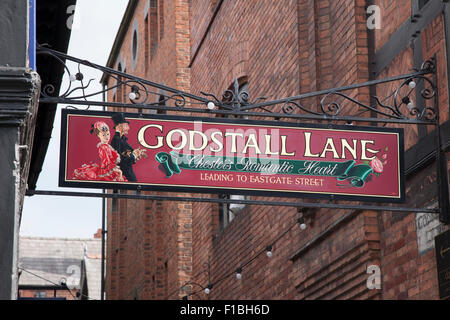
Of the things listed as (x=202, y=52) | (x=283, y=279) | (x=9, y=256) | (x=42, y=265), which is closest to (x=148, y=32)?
(x=202, y=52)

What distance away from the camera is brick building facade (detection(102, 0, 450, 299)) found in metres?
8.25

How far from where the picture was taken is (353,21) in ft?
32.5

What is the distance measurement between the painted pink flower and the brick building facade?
17.1 inches

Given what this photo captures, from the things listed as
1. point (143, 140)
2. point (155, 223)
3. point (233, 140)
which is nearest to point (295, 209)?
point (233, 140)

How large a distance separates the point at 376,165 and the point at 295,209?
3567mm

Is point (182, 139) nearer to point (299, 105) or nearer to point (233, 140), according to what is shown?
point (233, 140)

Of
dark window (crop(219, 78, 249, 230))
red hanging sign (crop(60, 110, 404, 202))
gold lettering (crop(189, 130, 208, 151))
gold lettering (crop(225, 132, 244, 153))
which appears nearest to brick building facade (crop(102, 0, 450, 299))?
dark window (crop(219, 78, 249, 230))

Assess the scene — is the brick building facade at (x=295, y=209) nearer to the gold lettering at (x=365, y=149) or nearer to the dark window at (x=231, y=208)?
the dark window at (x=231, y=208)

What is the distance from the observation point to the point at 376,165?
792cm

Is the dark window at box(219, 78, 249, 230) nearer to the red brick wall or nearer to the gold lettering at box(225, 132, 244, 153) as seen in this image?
the red brick wall

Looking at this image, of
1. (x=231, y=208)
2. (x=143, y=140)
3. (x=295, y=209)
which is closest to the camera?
(x=143, y=140)

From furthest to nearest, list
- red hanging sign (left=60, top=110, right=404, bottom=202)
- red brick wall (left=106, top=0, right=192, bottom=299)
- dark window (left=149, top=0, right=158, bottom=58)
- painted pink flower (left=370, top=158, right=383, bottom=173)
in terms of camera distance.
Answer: dark window (left=149, top=0, right=158, bottom=58) → red brick wall (left=106, top=0, right=192, bottom=299) → painted pink flower (left=370, top=158, right=383, bottom=173) → red hanging sign (left=60, top=110, right=404, bottom=202)

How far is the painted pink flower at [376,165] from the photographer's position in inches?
312

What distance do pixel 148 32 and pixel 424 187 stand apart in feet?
55.8
